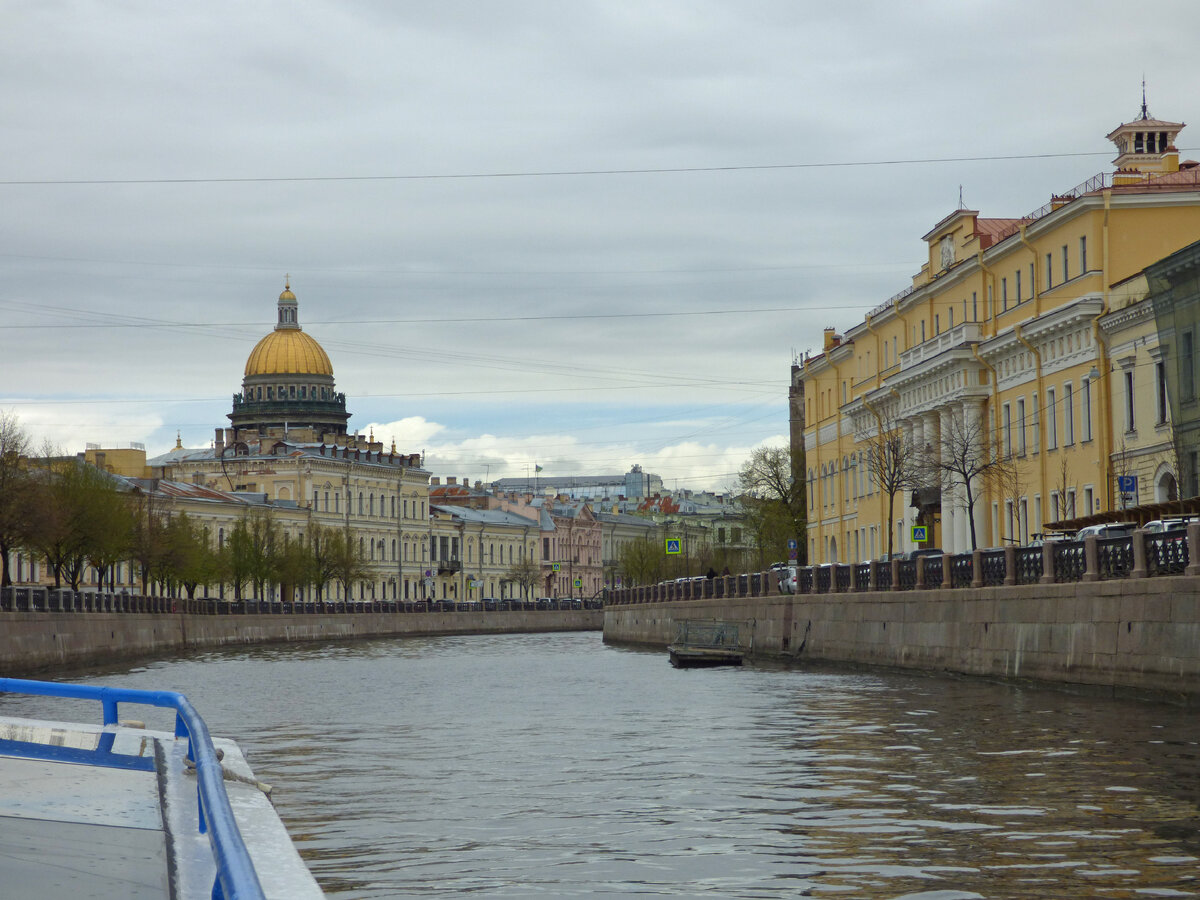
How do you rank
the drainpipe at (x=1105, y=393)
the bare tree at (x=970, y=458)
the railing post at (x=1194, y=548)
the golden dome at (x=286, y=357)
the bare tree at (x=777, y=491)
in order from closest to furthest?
the railing post at (x=1194, y=548) → the drainpipe at (x=1105, y=393) → the bare tree at (x=970, y=458) → the bare tree at (x=777, y=491) → the golden dome at (x=286, y=357)

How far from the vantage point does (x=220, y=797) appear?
652 cm

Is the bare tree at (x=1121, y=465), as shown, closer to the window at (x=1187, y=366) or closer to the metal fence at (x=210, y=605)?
the window at (x=1187, y=366)

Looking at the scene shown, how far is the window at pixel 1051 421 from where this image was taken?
5247 cm

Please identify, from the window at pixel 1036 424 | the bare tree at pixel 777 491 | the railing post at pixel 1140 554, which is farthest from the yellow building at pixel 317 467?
the railing post at pixel 1140 554

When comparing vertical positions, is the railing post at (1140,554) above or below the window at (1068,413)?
below

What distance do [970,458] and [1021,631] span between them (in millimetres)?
26001

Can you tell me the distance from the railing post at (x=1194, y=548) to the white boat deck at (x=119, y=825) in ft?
47.6

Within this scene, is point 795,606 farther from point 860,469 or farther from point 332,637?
point 332,637

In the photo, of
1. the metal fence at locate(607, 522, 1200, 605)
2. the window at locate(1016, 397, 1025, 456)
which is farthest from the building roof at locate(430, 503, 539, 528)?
the metal fence at locate(607, 522, 1200, 605)

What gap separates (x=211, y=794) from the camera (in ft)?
21.6

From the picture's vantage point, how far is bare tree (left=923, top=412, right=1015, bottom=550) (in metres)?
54.2

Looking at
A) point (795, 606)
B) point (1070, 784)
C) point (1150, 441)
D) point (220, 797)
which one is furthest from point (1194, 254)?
point (220, 797)

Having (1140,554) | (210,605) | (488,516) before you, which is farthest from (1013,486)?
(488,516)

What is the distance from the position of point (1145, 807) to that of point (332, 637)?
281 feet
